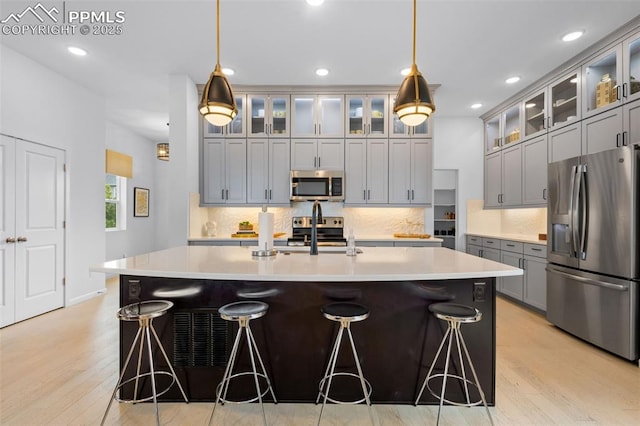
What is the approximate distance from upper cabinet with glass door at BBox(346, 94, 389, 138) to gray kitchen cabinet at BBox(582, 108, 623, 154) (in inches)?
90.5

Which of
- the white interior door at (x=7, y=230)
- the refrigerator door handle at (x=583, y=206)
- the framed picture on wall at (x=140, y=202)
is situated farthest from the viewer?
the framed picture on wall at (x=140, y=202)

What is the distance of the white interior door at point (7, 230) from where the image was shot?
3504 millimetres

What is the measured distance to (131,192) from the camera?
6793 millimetres

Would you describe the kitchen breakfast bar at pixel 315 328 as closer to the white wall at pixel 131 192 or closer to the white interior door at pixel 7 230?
the white interior door at pixel 7 230

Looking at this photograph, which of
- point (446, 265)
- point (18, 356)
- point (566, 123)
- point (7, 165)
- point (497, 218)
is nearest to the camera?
point (446, 265)

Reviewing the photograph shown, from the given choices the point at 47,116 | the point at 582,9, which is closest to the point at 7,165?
the point at 47,116

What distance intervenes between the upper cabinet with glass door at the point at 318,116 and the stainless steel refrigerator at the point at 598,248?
8.95ft

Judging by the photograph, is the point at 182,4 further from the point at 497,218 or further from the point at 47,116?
the point at 497,218

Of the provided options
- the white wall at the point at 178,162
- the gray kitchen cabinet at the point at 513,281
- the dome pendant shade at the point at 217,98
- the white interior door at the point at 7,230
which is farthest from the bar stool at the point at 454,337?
the white interior door at the point at 7,230

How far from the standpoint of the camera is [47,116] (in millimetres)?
4023

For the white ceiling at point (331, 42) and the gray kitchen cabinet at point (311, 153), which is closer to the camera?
Answer: the white ceiling at point (331, 42)

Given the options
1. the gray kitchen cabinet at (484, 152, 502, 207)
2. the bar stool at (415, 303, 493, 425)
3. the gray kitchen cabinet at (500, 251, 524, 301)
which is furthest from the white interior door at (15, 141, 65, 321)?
the gray kitchen cabinet at (484, 152, 502, 207)

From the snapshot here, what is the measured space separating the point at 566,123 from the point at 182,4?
434cm

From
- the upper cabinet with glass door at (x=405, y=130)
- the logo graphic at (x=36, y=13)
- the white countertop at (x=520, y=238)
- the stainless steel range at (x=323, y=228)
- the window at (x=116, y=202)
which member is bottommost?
the white countertop at (x=520, y=238)
